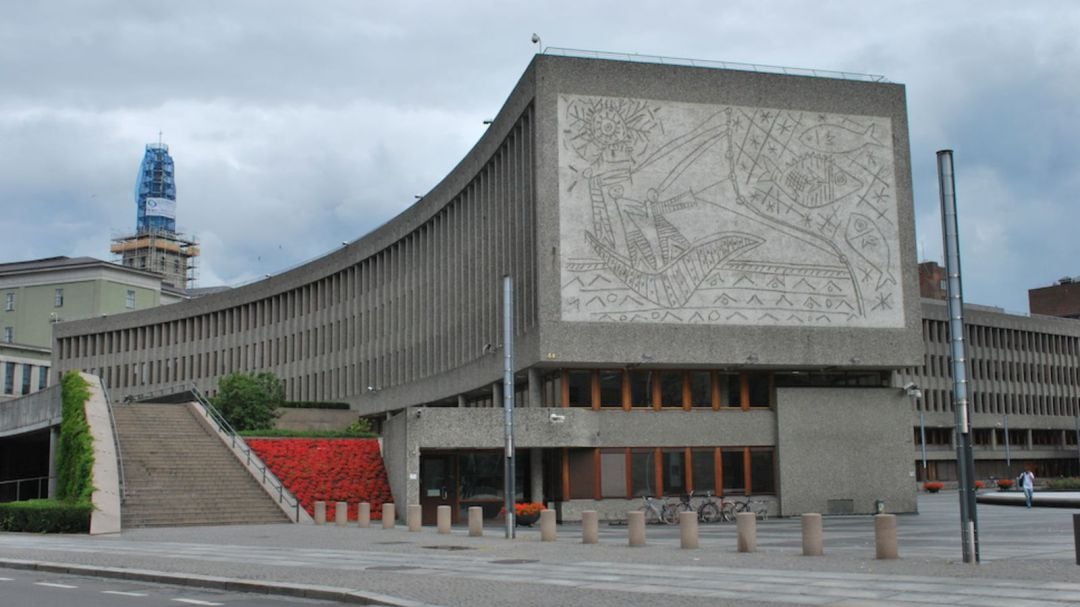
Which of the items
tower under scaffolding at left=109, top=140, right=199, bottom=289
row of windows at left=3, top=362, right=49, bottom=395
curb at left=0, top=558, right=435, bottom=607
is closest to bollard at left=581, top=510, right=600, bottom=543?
curb at left=0, top=558, right=435, bottom=607

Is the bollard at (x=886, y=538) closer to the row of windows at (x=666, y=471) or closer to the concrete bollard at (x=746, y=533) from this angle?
the concrete bollard at (x=746, y=533)

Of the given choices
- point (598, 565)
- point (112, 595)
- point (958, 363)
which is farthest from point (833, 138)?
point (112, 595)

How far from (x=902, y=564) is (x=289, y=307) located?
70436 mm

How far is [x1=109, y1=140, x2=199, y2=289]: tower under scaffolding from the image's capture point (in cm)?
14750

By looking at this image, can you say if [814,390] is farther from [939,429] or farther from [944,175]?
[939,429]

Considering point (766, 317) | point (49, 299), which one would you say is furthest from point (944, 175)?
point (49, 299)

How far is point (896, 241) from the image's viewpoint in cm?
4834

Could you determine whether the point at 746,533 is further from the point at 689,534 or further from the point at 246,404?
the point at 246,404

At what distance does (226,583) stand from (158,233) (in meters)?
138

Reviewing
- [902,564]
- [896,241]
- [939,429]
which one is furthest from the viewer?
[939,429]

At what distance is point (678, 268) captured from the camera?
45438mm

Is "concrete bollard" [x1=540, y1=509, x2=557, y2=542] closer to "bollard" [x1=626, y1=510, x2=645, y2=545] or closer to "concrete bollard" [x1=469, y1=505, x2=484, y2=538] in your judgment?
"concrete bollard" [x1=469, y1=505, x2=484, y2=538]

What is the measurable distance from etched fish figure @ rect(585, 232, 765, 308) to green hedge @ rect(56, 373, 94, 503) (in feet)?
65.4

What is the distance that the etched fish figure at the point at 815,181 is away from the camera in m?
47.4
